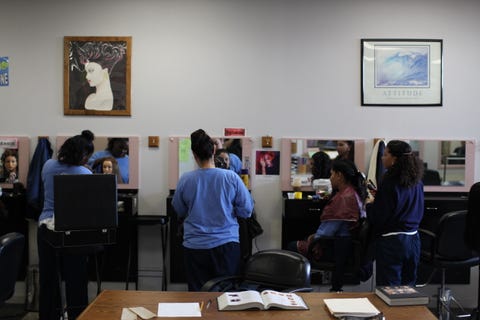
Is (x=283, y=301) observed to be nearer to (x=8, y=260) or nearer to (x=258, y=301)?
(x=258, y=301)

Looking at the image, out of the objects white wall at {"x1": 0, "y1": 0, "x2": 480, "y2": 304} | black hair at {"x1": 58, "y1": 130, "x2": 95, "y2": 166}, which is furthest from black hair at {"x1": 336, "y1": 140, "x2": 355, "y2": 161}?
black hair at {"x1": 58, "y1": 130, "x2": 95, "y2": 166}

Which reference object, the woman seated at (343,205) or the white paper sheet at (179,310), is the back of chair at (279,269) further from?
the woman seated at (343,205)

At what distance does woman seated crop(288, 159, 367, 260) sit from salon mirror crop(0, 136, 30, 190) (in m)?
2.75

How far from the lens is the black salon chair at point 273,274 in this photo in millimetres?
2660

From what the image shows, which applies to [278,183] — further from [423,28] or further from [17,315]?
[17,315]

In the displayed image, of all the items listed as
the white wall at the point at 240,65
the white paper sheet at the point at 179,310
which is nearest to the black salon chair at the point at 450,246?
the white wall at the point at 240,65

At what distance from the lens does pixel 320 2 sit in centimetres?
432

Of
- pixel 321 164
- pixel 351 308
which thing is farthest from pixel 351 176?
pixel 351 308

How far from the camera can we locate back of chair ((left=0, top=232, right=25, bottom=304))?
102 inches

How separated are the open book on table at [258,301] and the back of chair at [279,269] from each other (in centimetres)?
45

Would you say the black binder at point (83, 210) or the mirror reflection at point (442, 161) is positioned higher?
the mirror reflection at point (442, 161)

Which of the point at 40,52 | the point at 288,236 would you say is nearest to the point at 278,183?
the point at 288,236

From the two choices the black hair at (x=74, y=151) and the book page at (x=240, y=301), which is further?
the black hair at (x=74, y=151)

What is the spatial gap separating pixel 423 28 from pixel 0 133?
4.18 metres
